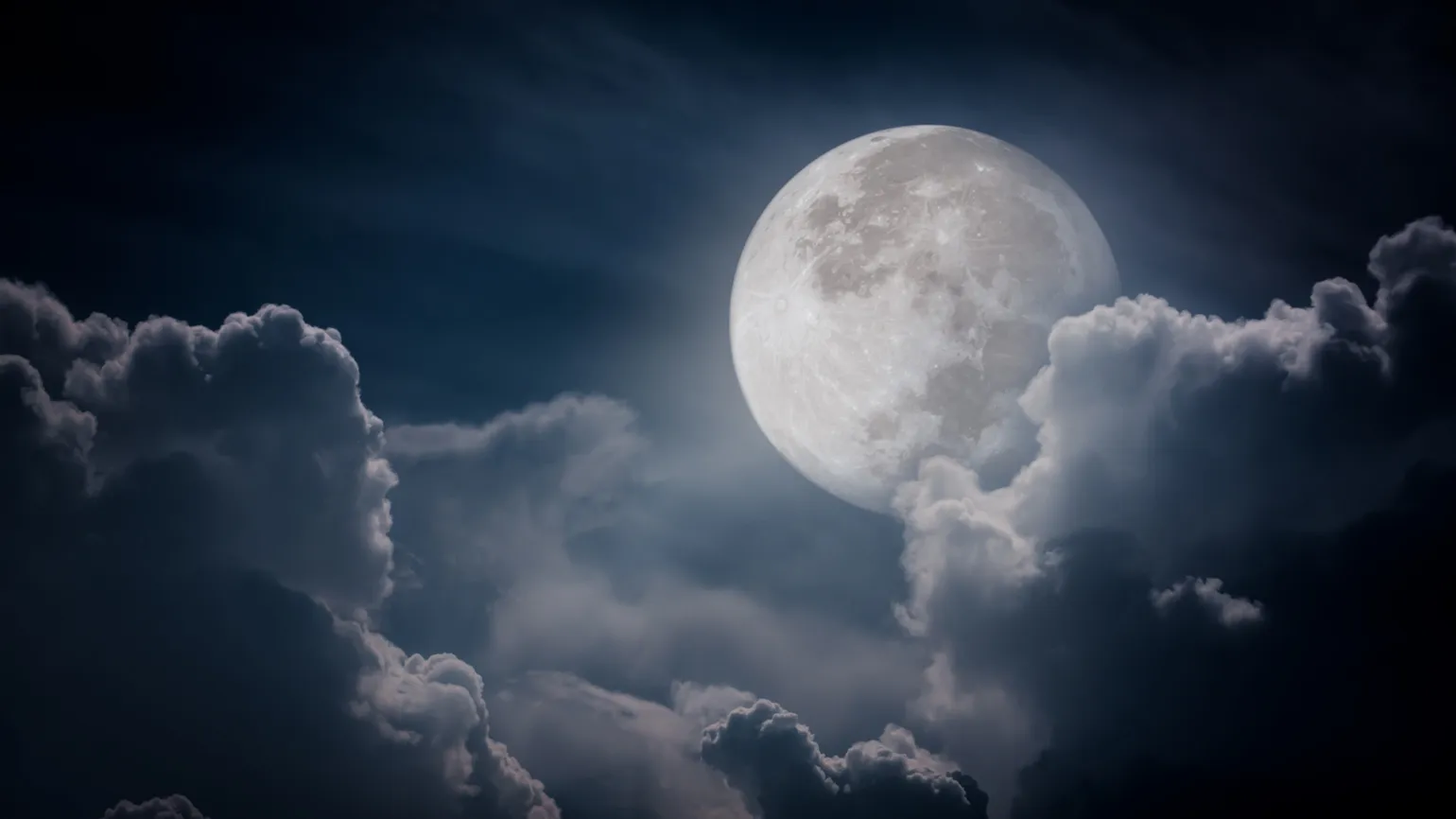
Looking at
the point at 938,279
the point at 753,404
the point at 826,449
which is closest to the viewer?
the point at 938,279

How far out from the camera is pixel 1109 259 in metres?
50.2

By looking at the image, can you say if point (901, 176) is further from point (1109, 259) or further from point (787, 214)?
point (1109, 259)

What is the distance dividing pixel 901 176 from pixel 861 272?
23.8ft

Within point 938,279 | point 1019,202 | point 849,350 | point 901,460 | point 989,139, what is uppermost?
point 989,139

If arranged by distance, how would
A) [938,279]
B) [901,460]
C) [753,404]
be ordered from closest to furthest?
[938,279] → [901,460] → [753,404]

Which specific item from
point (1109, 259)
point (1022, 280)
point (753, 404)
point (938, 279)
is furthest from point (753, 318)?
point (1109, 259)

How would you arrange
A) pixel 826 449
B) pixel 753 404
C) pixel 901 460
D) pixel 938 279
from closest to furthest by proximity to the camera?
pixel 938 279, pixel 901 460, pixel 826 449, pixel 753 404

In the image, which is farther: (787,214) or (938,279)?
(787,214)

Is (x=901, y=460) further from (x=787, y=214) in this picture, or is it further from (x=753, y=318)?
(x=787, y=214)

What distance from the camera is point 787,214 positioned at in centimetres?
5238

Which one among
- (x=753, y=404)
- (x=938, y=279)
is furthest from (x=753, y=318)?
(x=938, y=279)

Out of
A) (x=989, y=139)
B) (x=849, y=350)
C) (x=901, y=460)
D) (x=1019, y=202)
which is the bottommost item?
(x=901, y=460)

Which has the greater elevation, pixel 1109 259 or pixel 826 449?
pixel 1109 259

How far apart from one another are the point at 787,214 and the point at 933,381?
615 inches
